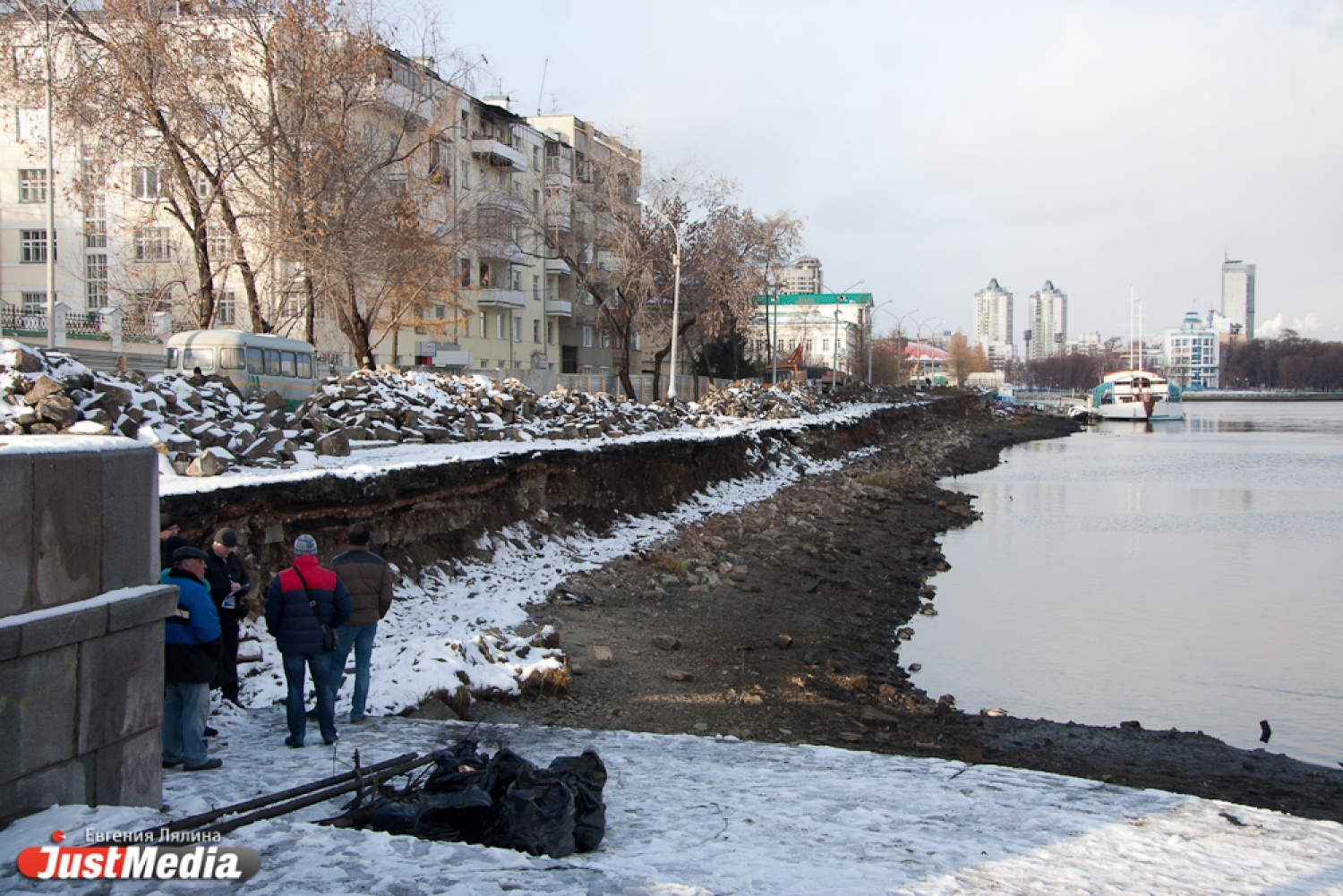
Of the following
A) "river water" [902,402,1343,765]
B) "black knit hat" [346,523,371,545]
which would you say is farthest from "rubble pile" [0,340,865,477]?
"river water" [902,402,1343,765]

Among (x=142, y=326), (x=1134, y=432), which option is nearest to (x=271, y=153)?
(x=142, y=326)

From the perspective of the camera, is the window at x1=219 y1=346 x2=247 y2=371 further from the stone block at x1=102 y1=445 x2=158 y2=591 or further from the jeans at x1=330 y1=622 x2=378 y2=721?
the stone block at x1=102 y1=445 x2=158 y2=591

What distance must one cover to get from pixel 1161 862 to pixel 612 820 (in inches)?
122

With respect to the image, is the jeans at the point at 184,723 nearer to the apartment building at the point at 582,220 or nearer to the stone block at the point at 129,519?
the stone block at the point at 129,519

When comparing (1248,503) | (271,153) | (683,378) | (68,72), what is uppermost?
(68,72)

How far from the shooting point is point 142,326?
29.7 meters

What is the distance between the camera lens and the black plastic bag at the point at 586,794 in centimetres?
582

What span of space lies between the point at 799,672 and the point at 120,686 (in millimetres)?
8108

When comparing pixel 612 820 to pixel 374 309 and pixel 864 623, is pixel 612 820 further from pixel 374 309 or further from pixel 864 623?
pixel 374 309

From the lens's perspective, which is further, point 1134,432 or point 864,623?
point 1134,432

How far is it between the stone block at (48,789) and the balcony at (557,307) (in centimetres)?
5823

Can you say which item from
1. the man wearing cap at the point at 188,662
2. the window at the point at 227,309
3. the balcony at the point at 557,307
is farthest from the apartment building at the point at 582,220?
the man wearing cap at the point at 188,662

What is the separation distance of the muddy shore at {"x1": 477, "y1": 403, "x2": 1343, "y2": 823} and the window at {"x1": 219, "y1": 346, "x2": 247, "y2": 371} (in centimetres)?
1194

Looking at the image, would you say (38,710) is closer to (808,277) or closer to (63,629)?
(63,629)
